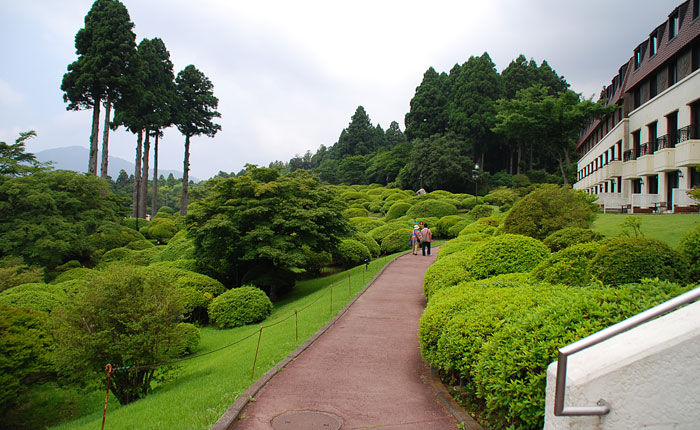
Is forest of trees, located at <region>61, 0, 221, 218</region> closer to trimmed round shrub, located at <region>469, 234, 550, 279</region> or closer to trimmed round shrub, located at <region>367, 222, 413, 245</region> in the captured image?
trimmed round shrub, located at <region>367, 222, 413, 245</region>

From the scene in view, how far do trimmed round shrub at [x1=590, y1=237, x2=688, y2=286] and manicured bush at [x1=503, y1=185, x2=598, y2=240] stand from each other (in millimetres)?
6205

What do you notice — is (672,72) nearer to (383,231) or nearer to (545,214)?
(545,214)

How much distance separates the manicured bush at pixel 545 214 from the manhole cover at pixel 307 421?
9093 millimetres

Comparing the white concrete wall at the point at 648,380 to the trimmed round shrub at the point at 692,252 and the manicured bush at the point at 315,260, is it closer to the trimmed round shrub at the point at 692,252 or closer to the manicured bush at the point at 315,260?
the trimmed round shrub at the point at 692,252

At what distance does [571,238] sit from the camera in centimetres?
981

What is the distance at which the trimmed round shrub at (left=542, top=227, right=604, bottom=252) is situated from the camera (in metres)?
9.54

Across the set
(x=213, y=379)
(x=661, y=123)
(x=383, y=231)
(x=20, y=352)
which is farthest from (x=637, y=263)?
(x=383, y=231)

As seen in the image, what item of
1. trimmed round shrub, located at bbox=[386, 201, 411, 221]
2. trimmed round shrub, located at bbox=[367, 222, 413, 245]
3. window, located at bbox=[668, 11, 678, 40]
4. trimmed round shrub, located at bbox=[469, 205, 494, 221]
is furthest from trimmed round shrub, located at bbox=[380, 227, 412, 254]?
window, located at bbox=[668, 11, 678, 40]

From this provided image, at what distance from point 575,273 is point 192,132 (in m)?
42.2

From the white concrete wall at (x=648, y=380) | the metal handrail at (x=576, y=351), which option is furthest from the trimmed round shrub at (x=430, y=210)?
the metal handrail at (x=576, y=351)

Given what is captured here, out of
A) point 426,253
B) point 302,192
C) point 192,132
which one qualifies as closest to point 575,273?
point 302,192

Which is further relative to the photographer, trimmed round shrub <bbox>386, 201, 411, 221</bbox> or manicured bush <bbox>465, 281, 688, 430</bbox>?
trimmed round shrub <bbox>386, 201, 411, 221</bbox>

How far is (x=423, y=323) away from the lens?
22.6 feet

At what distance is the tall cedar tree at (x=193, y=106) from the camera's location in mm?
41594
